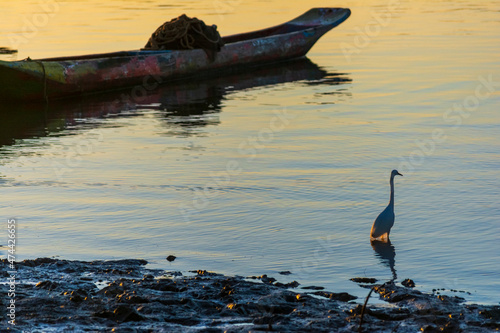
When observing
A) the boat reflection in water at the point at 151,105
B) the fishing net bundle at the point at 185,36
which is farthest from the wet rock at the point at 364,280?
the fishing net bundle at the point at 185,36

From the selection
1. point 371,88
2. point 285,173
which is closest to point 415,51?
point 371,88

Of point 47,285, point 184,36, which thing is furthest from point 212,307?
point 184,36

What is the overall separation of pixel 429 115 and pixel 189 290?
8967 millimetres

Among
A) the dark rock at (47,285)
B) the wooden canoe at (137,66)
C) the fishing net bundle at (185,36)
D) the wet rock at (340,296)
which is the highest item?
the fishing net bundle at (185,36)

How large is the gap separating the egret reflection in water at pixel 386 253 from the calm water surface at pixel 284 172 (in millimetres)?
32

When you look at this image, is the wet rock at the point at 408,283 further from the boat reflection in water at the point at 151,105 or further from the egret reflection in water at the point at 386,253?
the boat reflection in water at the point at 151,105

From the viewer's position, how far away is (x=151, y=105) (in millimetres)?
16562

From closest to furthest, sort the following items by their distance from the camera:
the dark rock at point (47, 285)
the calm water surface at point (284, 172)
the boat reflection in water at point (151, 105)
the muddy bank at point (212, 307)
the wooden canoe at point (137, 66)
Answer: the muddy bank at point (212, 307) → the dark rock at point (47, 285) → the calm water surface at point (284, 172) → the boat reflection in water at point (151, 105) → the wooden canoe at point (137, 66)

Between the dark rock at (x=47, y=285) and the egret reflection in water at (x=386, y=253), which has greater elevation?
the egret reflection in water at (x=386, y=253)

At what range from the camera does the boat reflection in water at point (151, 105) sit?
47.8 ft

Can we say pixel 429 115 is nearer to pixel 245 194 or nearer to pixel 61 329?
pixel 245 194

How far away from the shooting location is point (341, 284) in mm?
6820

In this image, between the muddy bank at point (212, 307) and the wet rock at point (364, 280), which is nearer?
the muddy bank at point (212, 307)

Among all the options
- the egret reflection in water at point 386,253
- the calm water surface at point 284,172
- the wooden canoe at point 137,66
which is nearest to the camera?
the egret reflection in water at point 386,253
